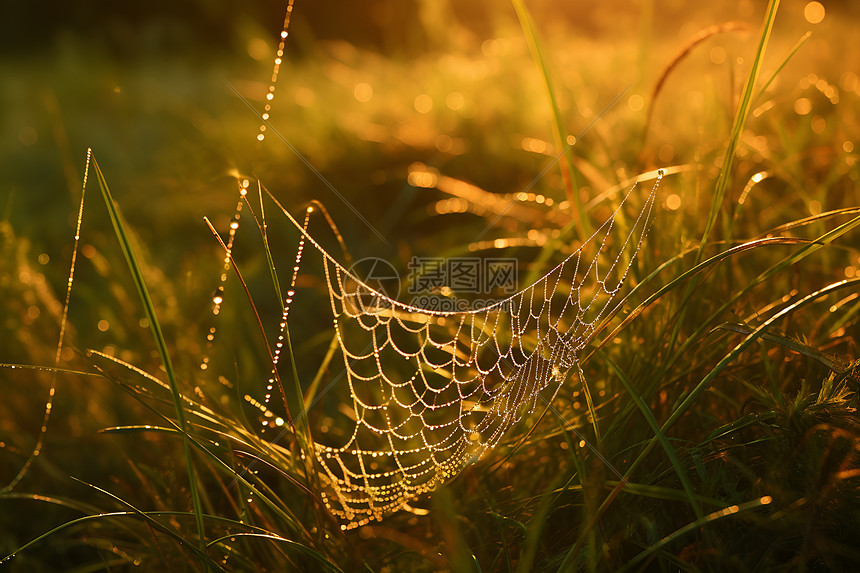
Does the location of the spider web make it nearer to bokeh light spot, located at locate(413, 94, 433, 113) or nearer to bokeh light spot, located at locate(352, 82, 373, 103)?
bokeh light spot, located at locate(413, 94, 433, 113)

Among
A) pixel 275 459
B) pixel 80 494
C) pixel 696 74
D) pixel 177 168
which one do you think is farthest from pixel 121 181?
pixel 696 74

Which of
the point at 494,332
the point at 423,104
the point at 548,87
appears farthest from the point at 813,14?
the point at 494,332

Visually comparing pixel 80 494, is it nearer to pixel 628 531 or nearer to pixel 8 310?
pixel 8 310

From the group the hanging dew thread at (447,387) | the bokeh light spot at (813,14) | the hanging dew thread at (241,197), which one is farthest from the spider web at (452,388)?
the bokeh light spot at (813,14)

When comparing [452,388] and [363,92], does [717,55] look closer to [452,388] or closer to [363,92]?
[363,92]

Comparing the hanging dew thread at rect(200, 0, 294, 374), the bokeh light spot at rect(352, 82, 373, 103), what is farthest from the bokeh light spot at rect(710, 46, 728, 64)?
the hanging dew thread at rect(200, 0, 294, 374)
